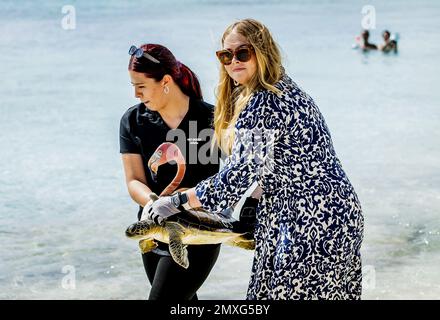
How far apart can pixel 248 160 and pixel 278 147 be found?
0.10 meters

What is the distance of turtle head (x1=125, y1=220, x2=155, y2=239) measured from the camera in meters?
3.11

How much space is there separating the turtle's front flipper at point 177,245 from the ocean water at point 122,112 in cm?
68

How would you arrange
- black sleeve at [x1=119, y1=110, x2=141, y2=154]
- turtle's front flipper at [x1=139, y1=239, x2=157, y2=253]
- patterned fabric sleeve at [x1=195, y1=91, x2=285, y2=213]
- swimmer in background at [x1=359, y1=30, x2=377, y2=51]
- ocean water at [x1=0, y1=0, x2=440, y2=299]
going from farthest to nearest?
swimmer in background at [x1=359, y1=30, x2=377, y2=51] → ocean water at [x1=0, y1=0, x2=440, y2=299] → black sleeve at [x1=119, y1=110, x2=141, y2=154] → turtle's front flipper at [x1=139, y1=239, x2=157, y2=253] → patterned fabric sleeve at [x1=195, y1=91, x2=285, y2=213]

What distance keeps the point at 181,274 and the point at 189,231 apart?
334 mm

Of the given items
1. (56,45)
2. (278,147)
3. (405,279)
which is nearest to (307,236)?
(278,147)

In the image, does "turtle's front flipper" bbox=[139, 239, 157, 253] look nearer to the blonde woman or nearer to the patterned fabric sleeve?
the blonde woman

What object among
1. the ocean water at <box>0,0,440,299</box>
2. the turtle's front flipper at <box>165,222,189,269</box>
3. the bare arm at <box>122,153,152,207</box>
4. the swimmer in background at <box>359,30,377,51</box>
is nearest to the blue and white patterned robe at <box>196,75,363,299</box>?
the turtle's front flipper at <box>165,222,189,269</box>

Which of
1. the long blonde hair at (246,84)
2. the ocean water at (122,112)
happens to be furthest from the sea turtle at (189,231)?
the ocean water at (122,112)

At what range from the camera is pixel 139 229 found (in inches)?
122

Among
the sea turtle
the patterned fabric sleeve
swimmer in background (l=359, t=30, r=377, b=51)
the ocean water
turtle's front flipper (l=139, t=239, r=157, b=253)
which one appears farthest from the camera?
swimmer in background (l=359, t=30, r=377, b=51)

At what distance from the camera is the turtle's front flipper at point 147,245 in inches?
132

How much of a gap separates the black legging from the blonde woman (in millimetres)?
356

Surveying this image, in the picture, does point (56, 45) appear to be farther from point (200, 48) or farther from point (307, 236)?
point (307, 236)

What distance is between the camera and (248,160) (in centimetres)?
305
